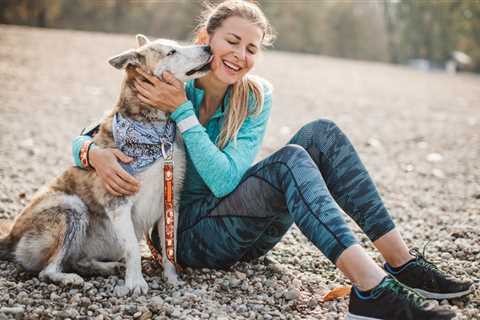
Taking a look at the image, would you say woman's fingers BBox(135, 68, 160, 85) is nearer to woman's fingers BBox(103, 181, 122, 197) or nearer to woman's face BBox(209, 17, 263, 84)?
woman's face BBox(209, 17, 263, 84)

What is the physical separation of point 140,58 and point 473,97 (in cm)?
1421

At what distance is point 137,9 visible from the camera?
37094 millimetres

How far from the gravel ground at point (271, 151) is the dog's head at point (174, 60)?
4.17ft

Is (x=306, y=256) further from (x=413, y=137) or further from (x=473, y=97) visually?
(x=473, y=97)

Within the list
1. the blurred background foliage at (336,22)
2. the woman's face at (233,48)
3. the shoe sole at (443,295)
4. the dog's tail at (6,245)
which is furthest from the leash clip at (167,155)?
the blurred background foliage at (336,22)

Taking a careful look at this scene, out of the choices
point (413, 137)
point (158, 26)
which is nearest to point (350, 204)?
point (413, 137)

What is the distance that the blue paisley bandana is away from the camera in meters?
3.04

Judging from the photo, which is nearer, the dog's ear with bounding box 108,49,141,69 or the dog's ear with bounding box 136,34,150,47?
the dog's ear with bounding box 108,49,141,69

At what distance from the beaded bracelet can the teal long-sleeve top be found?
0.17ft

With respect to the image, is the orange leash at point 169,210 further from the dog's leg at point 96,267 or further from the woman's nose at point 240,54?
the woman's nose at point 240,54

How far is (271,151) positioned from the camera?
732 cm

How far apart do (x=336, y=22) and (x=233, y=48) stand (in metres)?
43.2

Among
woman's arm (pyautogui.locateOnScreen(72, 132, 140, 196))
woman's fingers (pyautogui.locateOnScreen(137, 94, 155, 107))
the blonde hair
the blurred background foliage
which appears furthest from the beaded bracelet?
the blurred background foliage

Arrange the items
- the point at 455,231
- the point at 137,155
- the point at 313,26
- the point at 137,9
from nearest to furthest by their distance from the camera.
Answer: the point at 137,155
the point at 455,231
the point at 137,9
the point at 313,26
